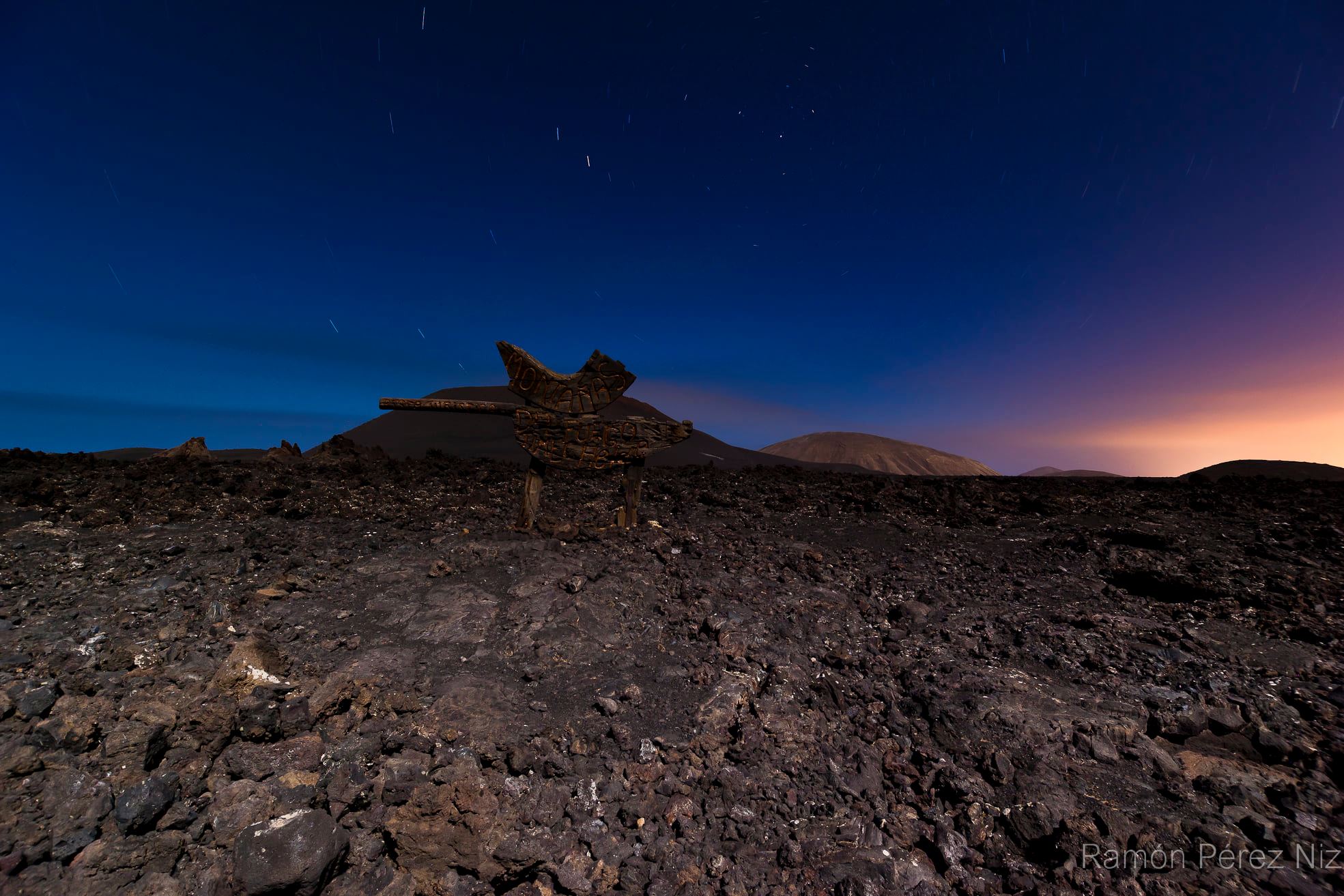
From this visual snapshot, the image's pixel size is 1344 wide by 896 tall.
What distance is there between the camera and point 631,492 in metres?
8.04

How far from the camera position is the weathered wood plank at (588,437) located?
25.5 ft

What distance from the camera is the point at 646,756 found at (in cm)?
374

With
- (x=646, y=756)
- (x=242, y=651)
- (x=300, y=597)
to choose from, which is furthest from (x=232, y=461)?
(x=646, y=756)

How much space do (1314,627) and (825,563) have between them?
4.88 metres

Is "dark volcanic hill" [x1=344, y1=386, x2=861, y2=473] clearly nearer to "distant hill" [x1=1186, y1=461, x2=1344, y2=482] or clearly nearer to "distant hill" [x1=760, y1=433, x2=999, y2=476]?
"distant hill" [x1=760, y1=433, x2=999, y2=476]

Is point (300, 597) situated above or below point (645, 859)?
above

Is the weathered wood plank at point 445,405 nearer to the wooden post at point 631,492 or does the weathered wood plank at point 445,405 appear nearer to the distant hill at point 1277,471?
the wooden post at point 631,492

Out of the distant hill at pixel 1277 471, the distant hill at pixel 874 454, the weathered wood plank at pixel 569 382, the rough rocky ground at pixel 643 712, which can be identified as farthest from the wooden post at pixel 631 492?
the distant hill at pixel 1277 471

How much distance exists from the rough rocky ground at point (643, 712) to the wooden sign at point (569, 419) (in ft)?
3.72

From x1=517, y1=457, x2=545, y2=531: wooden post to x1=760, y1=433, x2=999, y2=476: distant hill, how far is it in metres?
13.0

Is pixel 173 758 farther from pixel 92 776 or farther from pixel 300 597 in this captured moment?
pixel 300 597

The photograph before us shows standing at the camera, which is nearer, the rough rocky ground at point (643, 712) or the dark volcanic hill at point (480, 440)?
the rough rocky ground at point (643, 712)

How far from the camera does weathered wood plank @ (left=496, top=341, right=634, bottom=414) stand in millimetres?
7750

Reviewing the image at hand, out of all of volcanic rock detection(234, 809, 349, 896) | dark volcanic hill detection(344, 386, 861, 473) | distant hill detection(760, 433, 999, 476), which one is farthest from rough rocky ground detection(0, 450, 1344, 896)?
distant hill detection(760, 433, 999, 476)
